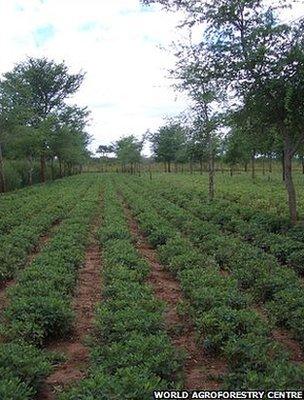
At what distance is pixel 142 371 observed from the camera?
5168mm

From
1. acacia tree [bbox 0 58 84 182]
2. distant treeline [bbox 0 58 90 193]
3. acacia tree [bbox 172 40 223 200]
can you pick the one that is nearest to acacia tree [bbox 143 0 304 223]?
acacia tree [bbox 172 40 223 200]

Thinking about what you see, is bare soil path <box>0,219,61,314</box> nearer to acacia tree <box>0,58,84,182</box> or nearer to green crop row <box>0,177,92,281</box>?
green crop row <box>0,177,92,281</box>

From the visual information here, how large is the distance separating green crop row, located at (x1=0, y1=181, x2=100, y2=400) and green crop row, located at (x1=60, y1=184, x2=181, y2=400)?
0.55m

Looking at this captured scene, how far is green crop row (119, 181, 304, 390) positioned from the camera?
5.09 metres

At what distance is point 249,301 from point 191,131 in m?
17.2

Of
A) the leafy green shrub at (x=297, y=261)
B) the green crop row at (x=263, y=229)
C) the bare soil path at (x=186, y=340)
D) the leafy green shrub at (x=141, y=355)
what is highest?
the green crop row at (x=263, y=229)

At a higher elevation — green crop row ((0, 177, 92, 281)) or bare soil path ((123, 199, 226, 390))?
green crop row ((0, 177, 92, 281))

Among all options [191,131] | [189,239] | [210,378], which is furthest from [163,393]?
[191,131]

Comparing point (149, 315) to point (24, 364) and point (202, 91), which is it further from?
point (202, 91)

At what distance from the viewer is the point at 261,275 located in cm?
898

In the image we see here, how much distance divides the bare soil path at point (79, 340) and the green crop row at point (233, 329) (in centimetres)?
170

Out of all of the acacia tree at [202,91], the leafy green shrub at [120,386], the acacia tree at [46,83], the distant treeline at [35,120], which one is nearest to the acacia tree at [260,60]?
the acacia tree at [202,91]

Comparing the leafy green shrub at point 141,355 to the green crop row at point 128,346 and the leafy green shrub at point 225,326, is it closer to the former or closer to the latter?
the green crop row at point 128,346

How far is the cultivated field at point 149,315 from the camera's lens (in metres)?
5.23
